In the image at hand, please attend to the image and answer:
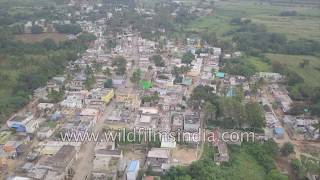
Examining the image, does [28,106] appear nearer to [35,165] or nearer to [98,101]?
[98,101]

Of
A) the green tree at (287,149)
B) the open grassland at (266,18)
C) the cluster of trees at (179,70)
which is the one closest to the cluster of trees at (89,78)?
the cluster of trees at (179,70)

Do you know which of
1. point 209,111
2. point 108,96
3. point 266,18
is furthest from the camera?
point 266,18

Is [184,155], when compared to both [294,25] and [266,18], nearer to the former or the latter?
[294,25]

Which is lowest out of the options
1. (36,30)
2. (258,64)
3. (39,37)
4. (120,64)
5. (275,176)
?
(275,176)

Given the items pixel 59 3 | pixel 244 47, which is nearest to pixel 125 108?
pixel 244 47

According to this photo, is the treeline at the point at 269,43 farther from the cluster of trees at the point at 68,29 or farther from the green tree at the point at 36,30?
the green tree at the point at 36,30

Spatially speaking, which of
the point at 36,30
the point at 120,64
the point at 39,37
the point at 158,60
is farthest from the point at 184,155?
the point at 36,30

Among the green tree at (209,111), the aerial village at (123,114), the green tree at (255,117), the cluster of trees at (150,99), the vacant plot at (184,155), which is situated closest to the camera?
the aerial village at (123,114)
